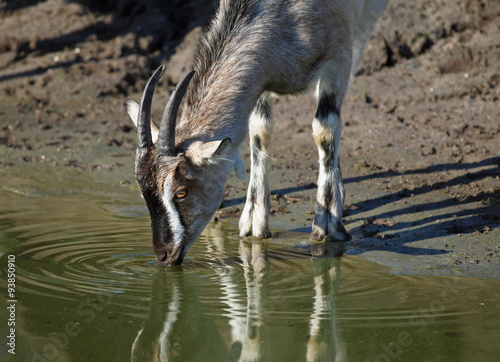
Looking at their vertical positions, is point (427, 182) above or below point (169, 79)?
below

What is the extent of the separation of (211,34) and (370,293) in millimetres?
2374

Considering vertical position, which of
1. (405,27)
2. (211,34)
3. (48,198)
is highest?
(405,27)

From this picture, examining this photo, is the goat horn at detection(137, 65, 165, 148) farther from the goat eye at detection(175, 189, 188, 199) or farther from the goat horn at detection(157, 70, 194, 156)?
the goat eye at detection(175, 189, 188, 199)

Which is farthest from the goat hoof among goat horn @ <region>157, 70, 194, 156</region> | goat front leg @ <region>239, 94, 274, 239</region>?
goat horn @ <region>157, 70, 194, 156</region>

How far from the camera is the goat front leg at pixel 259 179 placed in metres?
6.07

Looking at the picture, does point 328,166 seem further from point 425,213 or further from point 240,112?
point 240,112

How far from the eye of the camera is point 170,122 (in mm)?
4594

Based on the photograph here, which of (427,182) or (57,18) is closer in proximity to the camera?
(427,182)

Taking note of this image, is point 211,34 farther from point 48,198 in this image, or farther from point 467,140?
point 467,140

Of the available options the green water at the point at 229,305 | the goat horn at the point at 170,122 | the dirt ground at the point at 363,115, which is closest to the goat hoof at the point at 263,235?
the green water at the point at 229,305

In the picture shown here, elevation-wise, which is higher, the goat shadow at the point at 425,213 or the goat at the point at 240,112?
the goat at the point at 240,112

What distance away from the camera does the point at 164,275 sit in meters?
4.85

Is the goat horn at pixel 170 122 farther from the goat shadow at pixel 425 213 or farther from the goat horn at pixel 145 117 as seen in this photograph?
the goat shadow at pixel 425 213

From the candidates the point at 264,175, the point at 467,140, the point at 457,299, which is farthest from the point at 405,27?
the point at 457,299
